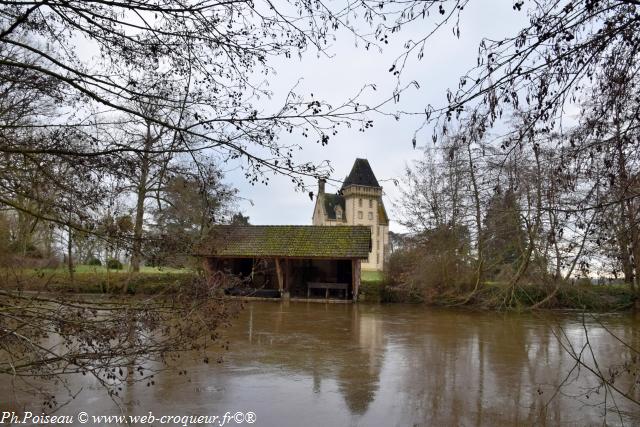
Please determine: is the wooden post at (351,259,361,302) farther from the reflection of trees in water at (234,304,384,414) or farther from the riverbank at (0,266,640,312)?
the reflection of trees in water at (234,304,384,414)

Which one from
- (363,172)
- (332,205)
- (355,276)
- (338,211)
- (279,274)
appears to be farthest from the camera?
(332,205)

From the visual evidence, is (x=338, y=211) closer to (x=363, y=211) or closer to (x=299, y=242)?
(x=363, y=211)

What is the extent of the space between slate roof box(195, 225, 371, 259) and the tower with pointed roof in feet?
89.5

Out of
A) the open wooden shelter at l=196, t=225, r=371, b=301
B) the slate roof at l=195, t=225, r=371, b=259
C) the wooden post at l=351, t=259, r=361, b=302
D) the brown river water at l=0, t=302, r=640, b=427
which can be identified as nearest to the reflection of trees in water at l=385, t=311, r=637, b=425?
the brown river water at l=0, t=302, r=640, b=427

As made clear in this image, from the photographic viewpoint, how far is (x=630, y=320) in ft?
59.2

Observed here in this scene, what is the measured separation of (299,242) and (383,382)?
15428mm

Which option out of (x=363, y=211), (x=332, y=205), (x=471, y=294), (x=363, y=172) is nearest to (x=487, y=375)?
(x=471, y=294)

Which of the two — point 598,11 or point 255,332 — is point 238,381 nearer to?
point 255,332

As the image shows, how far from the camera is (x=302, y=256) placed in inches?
851

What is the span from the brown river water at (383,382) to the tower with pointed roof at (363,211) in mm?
38101

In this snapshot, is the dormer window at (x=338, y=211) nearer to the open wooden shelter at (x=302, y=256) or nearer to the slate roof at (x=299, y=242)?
the open wooden shelter at (x=302, y=256)

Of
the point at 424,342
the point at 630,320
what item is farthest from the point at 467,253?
the point at 424,342

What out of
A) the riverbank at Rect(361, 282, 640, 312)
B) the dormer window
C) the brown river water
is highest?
the dormer window

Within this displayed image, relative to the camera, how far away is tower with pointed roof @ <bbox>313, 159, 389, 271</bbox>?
51.4 m
